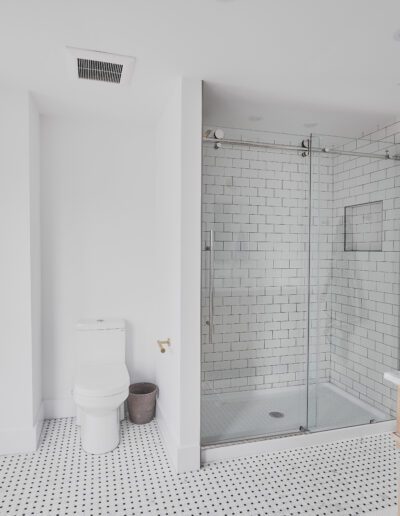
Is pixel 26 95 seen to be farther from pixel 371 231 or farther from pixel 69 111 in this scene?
pixel 371 231

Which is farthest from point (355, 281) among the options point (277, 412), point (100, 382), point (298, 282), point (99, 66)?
point (99, 66)

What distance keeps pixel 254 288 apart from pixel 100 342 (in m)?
1.32

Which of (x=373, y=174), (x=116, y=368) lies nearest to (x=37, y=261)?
(x=116, y=368)

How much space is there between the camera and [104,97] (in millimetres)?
2564

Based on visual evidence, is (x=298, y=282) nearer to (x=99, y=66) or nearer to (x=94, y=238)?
(x=94, y=238)

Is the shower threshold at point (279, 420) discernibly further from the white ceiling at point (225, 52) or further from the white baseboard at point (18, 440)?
the white ceiling at point (225, 52)

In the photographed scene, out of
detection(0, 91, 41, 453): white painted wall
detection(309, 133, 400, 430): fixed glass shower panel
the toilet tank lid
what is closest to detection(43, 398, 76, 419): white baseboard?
detection(0, 91, 41, 453): white painted wall

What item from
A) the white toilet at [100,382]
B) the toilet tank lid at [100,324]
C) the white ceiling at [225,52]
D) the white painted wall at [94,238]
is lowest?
the white toilet at [100,382]

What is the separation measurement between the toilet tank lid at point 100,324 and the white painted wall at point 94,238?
8 cm

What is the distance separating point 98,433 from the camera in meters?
2.52

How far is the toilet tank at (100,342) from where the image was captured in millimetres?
2951

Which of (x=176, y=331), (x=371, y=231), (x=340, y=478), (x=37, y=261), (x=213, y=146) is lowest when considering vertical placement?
(x=340, y=478)

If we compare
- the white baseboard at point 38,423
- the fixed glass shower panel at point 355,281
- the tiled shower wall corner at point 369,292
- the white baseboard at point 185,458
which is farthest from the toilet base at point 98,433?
the tiled shower wall corner at point 369,292

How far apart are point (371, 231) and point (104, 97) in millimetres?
2213
